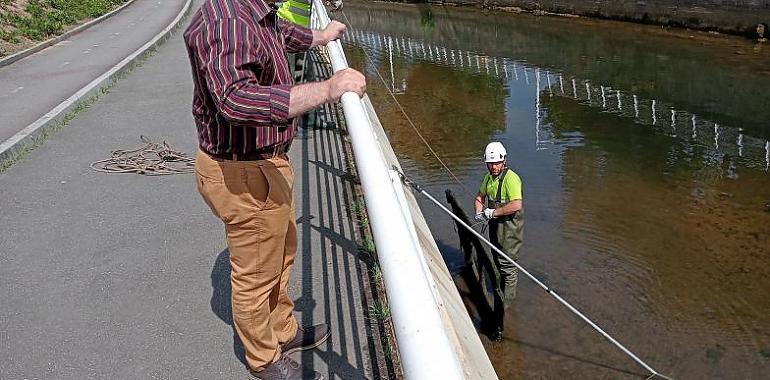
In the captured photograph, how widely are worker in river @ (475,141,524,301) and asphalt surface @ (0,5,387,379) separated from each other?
1.36m

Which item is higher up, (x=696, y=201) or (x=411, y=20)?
(x=411, y=20)

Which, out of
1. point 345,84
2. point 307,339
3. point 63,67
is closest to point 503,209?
point 307,339

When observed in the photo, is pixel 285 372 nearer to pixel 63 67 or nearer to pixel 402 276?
pixel 402 276

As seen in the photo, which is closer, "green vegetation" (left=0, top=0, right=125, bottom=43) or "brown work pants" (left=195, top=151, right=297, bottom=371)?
"brown work pants" (left=195, top=151, right=297, bottom=371)

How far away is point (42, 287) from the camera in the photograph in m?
4.41

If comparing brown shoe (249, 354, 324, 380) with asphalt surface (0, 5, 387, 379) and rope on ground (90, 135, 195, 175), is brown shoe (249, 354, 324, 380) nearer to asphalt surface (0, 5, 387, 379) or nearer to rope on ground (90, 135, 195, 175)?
asphalt surface (0, 5, 387, 379)

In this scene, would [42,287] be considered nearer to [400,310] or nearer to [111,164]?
[111,164]

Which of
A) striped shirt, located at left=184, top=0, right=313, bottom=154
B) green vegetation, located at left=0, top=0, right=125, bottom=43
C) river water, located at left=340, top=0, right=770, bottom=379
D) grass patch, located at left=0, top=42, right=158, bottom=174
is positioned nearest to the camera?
striped shirt, located at left=184, top=0, right=313, bottom=154

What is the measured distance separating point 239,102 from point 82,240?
3.62 meters

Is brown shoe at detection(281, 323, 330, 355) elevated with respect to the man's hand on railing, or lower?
lower

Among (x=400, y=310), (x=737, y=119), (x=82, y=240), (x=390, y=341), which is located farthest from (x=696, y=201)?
(x=400, y=310)

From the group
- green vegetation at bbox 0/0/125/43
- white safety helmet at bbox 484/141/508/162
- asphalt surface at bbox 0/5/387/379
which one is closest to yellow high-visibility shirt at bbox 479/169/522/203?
white safety helmet at bbox 484/141/508/162

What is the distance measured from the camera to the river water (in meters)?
6.22

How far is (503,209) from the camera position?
230 inches
